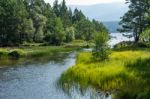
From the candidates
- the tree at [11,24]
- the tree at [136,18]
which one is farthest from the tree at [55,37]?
the tree at [136,18]

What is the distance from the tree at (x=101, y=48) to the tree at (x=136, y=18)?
3487 cm

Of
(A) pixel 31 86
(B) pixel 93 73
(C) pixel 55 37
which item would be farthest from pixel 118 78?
(C) pixel 55 37

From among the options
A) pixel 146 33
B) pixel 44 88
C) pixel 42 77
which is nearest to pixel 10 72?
pixel 42 77

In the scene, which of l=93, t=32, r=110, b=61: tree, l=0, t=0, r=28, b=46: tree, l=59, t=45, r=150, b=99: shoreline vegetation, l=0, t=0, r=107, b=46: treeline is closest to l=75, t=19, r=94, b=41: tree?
l=0, t=0, r=107, b=46: treeline

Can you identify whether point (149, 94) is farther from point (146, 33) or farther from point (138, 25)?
point (138, 25)

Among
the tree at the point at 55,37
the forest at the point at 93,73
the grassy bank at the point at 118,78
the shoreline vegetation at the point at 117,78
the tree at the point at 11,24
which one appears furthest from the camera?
the tree at the point at 55,37

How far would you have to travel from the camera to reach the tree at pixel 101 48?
187ft

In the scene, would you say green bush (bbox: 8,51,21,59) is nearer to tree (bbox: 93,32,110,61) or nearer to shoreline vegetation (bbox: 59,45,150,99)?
tree (bbox: 93,32,110,61)

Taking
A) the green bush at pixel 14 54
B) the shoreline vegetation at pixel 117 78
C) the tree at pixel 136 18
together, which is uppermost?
the tree at pixel 136 18

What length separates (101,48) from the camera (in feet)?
188

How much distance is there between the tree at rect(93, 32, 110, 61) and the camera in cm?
5688

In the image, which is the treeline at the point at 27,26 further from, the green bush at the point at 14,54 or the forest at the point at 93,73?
the green bush at the point at 14,54

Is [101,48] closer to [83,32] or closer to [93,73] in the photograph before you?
[93,73]

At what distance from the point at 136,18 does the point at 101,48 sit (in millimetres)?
39681
